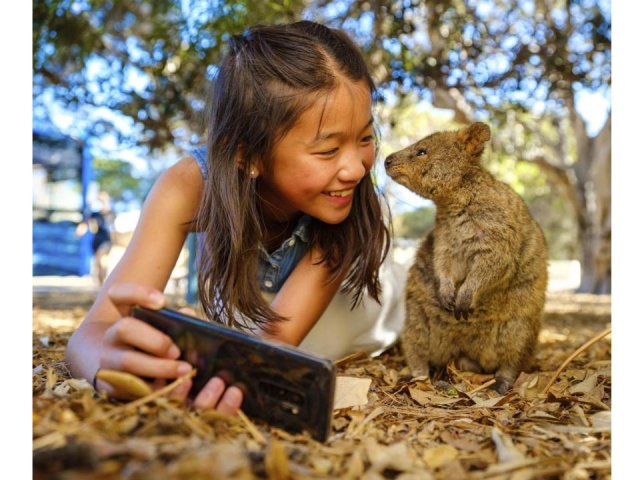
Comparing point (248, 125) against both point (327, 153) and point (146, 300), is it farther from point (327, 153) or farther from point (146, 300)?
point (146, 300)

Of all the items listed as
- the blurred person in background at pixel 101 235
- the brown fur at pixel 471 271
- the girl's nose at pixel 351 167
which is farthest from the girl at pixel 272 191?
the blurred person in background at pixel 101 235

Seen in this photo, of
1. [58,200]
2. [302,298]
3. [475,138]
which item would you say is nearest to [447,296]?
[302,298]

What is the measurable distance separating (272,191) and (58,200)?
10.2m

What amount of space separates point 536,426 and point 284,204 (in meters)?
1.41

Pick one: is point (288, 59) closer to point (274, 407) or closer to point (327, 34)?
point (327, 34)

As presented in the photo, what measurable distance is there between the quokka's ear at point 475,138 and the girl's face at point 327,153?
1.64 feet

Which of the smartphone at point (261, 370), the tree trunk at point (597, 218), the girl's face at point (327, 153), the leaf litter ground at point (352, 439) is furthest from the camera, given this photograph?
the tree trunk at point (597, 218)

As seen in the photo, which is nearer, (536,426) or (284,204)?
(536,426)

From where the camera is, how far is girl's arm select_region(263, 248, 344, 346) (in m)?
2.44

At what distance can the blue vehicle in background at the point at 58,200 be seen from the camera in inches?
421

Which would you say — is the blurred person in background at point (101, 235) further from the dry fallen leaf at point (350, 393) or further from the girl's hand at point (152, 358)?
the girl's hand at point (152, 358)

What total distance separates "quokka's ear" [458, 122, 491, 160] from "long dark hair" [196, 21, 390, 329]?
0.49m

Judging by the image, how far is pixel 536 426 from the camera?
1470 mm

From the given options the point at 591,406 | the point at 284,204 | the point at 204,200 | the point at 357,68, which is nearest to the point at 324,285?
the point at 284,204
